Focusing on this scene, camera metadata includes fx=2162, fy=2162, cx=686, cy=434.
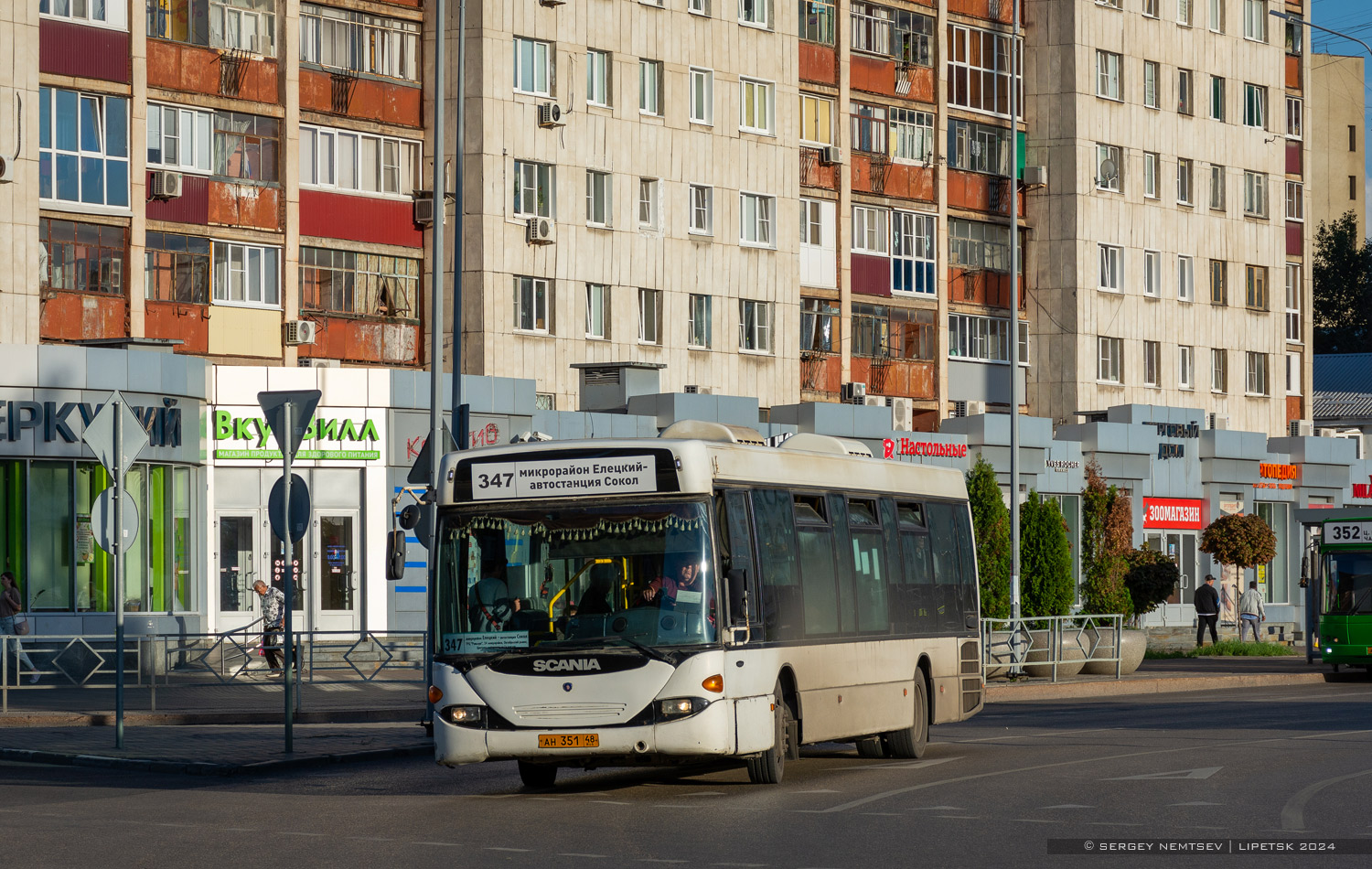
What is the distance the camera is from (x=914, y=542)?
1931 centimetres

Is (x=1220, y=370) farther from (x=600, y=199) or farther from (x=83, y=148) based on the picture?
(x=83, y=148)

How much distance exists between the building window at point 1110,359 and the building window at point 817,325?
9554mm

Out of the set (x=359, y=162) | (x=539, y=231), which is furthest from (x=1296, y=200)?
(x=359, y=162)

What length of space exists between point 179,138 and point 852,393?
18352 millimetres

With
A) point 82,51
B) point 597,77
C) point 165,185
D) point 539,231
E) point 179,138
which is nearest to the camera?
point 82,51

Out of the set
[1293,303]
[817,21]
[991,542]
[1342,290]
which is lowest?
[991,542]

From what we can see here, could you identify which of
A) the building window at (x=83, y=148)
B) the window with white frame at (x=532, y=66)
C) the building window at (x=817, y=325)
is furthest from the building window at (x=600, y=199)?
the building window at (x=83, y=148)

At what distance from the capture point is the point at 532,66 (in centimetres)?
4603

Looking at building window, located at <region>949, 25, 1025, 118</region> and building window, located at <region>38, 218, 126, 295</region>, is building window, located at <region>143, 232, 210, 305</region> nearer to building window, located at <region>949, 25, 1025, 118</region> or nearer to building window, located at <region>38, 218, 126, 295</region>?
building window, located at <region>38, 218, 126, 295</region>

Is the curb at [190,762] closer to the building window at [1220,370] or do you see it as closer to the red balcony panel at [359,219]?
the red balcony panel at [359,219]

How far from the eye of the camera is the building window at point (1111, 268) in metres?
59.4

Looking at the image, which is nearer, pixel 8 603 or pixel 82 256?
pixel 8 603

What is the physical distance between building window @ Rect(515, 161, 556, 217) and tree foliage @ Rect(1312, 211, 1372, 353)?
60545 millimetres

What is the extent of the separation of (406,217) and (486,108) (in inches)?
112
